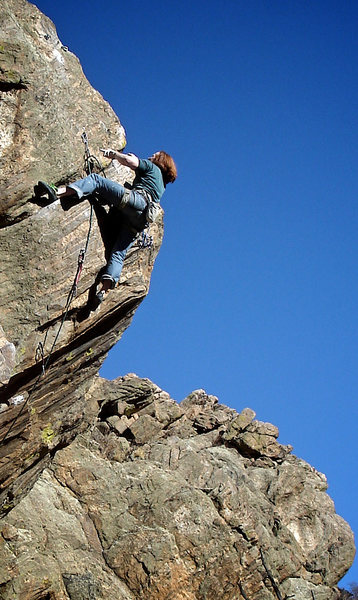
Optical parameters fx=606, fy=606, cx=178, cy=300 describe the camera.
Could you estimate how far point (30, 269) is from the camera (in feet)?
44.7

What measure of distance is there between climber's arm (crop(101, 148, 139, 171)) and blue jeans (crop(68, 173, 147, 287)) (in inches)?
20.5

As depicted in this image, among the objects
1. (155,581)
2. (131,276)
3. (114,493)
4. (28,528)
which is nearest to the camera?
(131,276)

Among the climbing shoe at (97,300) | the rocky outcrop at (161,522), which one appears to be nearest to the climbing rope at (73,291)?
the climbing shoe at (97,300)

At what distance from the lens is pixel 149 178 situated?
14.5 meters

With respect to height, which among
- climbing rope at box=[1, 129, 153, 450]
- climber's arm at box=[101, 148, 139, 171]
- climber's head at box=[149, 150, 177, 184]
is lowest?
climbing rope at box=[1, 129, 153, 450]

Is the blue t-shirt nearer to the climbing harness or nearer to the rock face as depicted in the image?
the rock face

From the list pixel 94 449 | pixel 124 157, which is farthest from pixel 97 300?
pixel 94 449

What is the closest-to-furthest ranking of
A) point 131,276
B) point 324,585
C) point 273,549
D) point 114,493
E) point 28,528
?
point 131,276 → point 28,528 → point 114,493 → point 273,549 → point 324,585

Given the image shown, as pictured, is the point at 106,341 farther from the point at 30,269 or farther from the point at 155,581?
the point at 155,581

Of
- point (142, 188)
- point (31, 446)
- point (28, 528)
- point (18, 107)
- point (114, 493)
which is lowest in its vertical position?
point (28, 528)

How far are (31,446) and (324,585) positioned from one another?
1946 centimetres

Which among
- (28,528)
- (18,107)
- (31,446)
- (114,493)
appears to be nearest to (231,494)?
(114,493)

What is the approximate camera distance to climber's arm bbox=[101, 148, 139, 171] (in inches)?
546

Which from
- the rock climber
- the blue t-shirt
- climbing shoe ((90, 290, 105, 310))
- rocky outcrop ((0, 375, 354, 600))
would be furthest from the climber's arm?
rocky outcrop ((0, 375, 354, 600))
